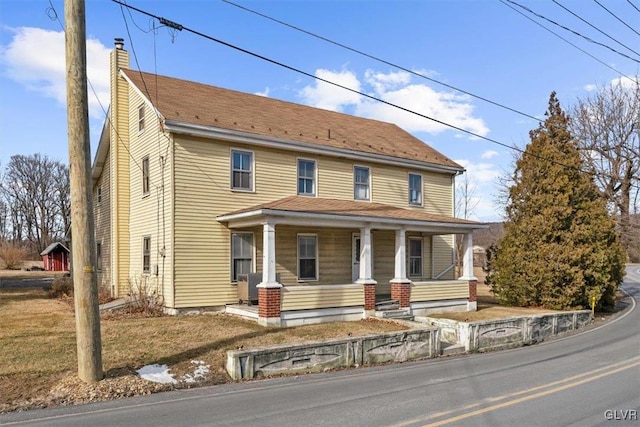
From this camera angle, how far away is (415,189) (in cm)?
2216

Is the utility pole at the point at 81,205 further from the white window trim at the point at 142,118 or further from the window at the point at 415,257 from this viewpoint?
the window at the point at 415,257

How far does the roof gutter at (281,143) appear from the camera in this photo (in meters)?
15.7

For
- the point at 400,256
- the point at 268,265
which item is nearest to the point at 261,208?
the point at 268,265

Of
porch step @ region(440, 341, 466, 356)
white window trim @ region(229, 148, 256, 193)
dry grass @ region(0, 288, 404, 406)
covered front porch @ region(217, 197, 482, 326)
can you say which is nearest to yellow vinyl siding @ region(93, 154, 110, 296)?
dry grass @ region(0, 288, 404, 406)

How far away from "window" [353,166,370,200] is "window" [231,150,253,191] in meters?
4.47

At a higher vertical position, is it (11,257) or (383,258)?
(383,258)

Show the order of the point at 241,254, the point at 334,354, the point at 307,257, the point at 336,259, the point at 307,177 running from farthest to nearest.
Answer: the point at 336,259, the point at 307,177, the point at 307,257, the point at 241,254, the point at 334,354

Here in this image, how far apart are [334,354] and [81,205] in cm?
585

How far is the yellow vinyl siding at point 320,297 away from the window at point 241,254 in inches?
111

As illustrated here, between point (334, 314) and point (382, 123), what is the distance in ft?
41.8

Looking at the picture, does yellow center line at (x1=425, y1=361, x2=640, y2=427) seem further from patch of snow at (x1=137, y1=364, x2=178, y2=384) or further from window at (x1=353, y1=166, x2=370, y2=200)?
window at (x1=353, y1=166, x2=370, y2=200)

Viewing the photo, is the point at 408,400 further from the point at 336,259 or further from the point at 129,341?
the point at 336,259

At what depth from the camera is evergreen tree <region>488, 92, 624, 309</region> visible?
66.7 ft

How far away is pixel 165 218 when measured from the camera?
16141 millimetres
